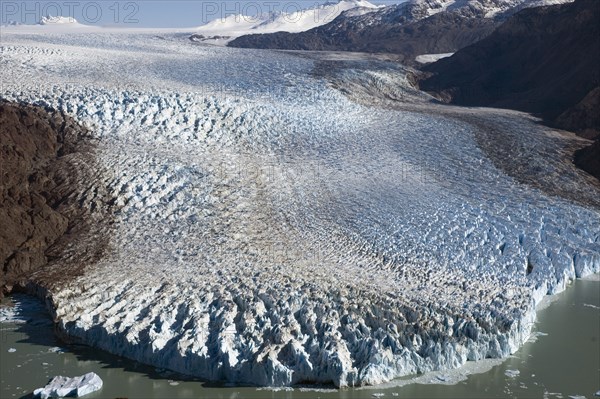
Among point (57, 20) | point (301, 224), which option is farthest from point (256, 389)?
point (57, 20)

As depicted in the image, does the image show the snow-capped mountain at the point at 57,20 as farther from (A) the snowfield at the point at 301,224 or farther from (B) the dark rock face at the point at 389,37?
(A) the snowfield at the point at 301,224

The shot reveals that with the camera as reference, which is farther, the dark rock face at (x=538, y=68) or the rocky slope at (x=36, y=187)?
the dark rock face at (x=538, y=68)

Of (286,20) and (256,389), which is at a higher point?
(286,20)

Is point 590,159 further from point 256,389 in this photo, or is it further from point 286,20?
point 286,20

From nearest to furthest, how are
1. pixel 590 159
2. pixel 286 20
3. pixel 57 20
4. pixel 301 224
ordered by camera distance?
pixel 301 224 < pixel 590 159 < pixel 57 20 < pixel 286 20

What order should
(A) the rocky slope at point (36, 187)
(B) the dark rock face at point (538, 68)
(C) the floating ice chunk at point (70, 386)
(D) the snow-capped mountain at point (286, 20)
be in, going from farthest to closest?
(D) the snow-capped mountain at point (286, 20), (B) the dark rock face at point (538, 68), (A) the rocky slope at point (36, 187), (C) the floating ice chunk at point (70, 386)

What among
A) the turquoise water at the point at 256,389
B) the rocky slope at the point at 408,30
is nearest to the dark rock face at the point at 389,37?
the rocky slope at the point at 408,30

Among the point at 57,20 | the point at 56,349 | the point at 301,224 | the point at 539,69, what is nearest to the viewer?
the point at 56,349
